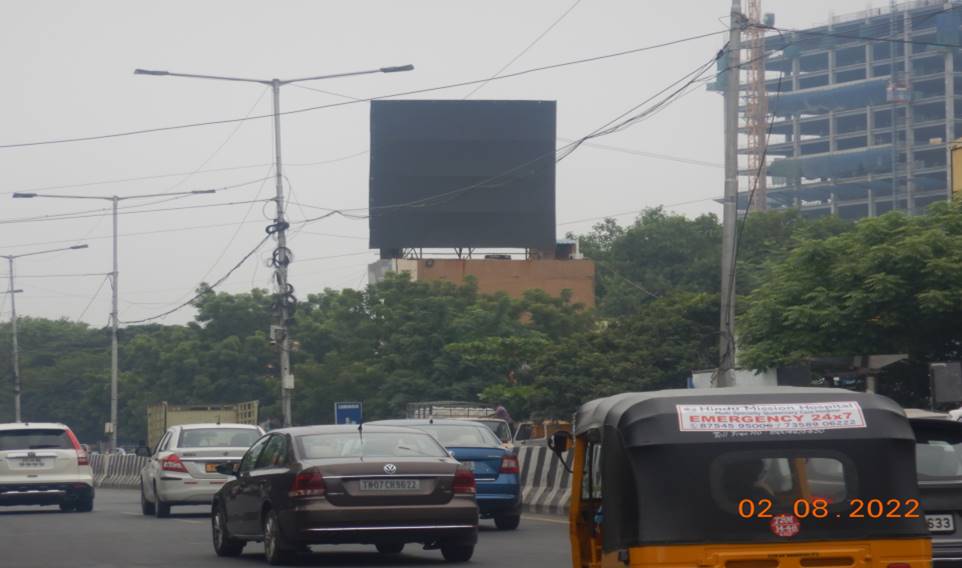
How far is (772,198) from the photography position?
194 m

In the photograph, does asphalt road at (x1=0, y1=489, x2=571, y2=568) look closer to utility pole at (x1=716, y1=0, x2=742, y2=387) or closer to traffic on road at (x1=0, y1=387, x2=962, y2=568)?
traffic on road at (x1=0, y1=387, x2=962, y2=568)

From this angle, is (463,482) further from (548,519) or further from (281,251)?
Answer: (281,251)

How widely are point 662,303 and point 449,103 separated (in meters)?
19.0

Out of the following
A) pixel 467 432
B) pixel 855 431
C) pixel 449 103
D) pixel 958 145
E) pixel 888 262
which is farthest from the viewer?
pixel 449 103

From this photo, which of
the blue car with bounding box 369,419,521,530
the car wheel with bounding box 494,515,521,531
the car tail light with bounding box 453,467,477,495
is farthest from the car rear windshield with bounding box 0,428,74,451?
the car tail light with bounding box 453,467,477,495

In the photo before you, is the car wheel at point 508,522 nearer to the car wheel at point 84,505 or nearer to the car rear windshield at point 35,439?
the car wheel at point 84,505

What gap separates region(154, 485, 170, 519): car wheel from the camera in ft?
82.0

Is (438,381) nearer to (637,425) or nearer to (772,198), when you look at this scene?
(637,425)

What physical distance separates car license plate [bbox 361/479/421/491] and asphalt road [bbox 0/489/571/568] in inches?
41.0

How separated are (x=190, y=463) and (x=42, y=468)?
10.0 feet

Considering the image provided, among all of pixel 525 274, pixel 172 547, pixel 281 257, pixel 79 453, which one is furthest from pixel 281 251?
pixel 525 274

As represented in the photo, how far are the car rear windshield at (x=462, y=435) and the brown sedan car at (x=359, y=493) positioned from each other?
15.4ft

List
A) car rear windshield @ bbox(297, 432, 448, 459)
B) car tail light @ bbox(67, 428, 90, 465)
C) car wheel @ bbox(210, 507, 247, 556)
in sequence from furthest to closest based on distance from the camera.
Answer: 1. car tail light @ bbox(67, 428, 90, 465)
2. car wheel @ bbox(210, 507, 247, 556)
3. car rear windshield @ bbox(297, 432, 448, 459)

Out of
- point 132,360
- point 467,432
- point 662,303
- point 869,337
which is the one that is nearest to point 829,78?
point 132,360
